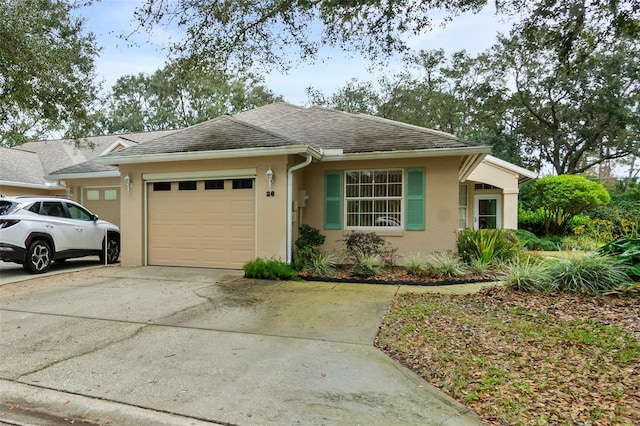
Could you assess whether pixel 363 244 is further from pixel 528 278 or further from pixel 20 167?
pixel 20 167

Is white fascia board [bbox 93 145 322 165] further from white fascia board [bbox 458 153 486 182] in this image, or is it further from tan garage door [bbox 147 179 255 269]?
white fascia board [bbox 458 153 486 182]

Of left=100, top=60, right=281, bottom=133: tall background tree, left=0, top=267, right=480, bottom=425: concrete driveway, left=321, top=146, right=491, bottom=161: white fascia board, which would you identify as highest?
left=100, top=60, right=281, bottom=133: tall background tree

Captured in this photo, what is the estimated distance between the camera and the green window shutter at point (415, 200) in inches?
367

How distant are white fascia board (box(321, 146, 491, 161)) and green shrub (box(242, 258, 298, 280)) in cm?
300

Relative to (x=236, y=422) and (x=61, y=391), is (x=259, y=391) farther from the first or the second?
(x=61, y=391)

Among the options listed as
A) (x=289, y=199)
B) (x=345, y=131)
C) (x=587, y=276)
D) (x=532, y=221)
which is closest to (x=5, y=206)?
(x=289, y=199)

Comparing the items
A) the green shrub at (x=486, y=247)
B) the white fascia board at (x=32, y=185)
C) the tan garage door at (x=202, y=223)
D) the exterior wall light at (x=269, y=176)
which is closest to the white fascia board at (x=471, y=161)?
the green shrub at (x=486, y=247)

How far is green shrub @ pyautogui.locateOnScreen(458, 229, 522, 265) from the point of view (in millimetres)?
8984

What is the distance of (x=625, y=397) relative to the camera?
3.05 m

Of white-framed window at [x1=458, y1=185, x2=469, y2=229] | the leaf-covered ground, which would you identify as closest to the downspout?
the leaf-covered ground

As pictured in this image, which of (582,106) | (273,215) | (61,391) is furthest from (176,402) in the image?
(582,106)

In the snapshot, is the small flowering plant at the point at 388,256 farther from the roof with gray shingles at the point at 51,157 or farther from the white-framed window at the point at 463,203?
the roof with gray shingles at the point at 51,157

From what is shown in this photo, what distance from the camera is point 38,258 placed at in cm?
869

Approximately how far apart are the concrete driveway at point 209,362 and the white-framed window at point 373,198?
3.37 meters
